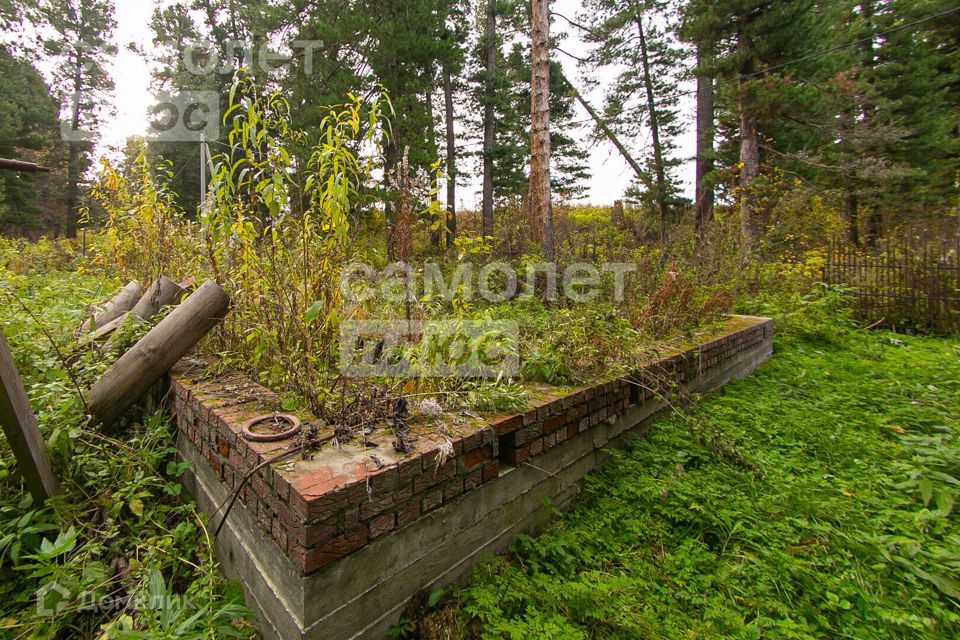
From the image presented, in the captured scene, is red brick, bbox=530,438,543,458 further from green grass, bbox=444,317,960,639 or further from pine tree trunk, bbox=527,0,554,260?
pine tree trunk, bbox=527,0,554,260

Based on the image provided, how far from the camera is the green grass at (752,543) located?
5.40 ft

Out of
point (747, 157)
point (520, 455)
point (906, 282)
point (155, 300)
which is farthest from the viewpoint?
point (747, 157)

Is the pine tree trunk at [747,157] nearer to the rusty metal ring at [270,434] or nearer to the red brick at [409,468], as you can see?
the red brick at [409,468]

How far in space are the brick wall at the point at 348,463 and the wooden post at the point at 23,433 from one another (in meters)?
0.56

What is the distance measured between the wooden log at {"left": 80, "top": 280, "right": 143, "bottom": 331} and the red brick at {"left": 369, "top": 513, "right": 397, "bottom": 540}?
303cm

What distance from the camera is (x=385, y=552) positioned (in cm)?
154

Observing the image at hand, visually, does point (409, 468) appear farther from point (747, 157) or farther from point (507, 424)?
point (747, 157)

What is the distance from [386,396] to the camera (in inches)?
82.2

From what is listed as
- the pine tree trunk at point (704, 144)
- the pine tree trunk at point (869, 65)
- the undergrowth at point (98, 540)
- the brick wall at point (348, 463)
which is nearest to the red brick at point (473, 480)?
the brick wall at point (348, 463)

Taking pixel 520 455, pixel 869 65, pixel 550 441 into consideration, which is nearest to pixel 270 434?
pixel 520 455

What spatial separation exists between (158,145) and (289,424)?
23.1m

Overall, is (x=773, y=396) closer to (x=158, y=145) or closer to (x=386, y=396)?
(x=386, y=396)

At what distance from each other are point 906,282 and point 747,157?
391 cm

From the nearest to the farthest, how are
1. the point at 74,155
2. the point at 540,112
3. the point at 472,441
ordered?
the point at 472,441 < the point at 540,112 < the point at 74,155
